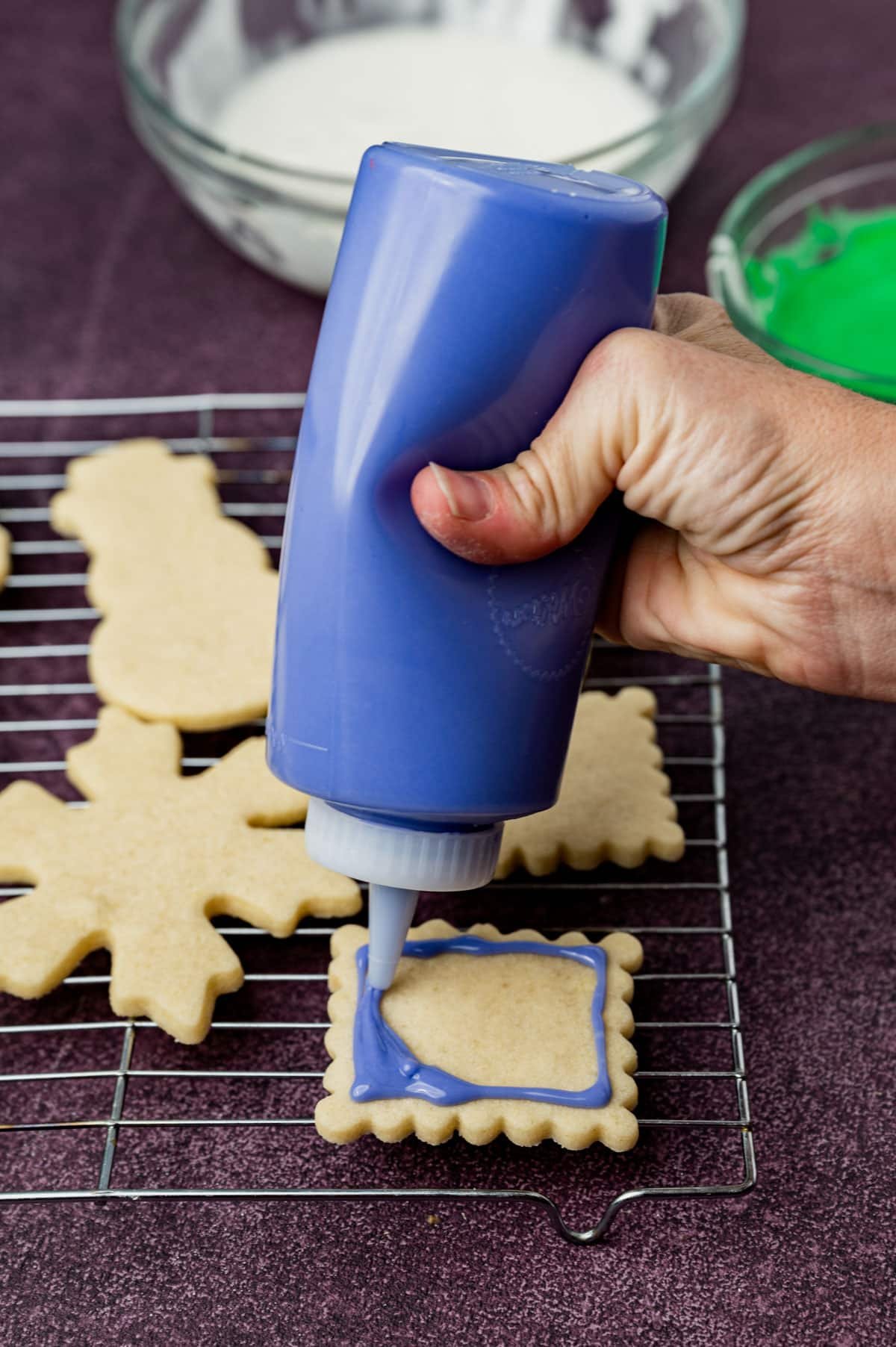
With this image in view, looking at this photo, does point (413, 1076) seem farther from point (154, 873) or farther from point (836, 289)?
point (836, 289)

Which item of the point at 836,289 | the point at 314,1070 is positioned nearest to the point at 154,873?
the point at 314,1070

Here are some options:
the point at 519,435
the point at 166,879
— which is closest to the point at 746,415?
the point at 519,435

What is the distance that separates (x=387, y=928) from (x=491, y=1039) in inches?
3.8

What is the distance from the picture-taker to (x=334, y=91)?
4.69 ft

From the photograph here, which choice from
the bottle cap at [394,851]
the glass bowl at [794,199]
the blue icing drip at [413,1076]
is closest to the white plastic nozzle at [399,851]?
the bottle cap at [394,851]

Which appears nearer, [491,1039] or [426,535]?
[426,535]

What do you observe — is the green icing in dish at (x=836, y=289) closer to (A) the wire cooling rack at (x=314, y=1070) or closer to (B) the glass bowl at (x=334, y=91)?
(B) the glass bowl at (x=334, y=91)

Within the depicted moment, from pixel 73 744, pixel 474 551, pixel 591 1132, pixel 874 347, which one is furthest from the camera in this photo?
pixel 874 347

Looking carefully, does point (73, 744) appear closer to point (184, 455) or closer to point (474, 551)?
point (184, 455)

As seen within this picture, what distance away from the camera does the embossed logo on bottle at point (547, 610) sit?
0.73 meters

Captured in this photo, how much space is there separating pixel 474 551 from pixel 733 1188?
0.40 meters

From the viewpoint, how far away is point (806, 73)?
1823 millimetres

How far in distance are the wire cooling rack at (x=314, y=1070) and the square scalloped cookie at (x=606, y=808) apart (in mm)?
23

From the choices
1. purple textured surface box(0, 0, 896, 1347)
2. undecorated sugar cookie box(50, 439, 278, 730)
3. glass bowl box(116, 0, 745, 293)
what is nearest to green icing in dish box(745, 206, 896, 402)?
glass bowl box(116, 0, 745, 293)
